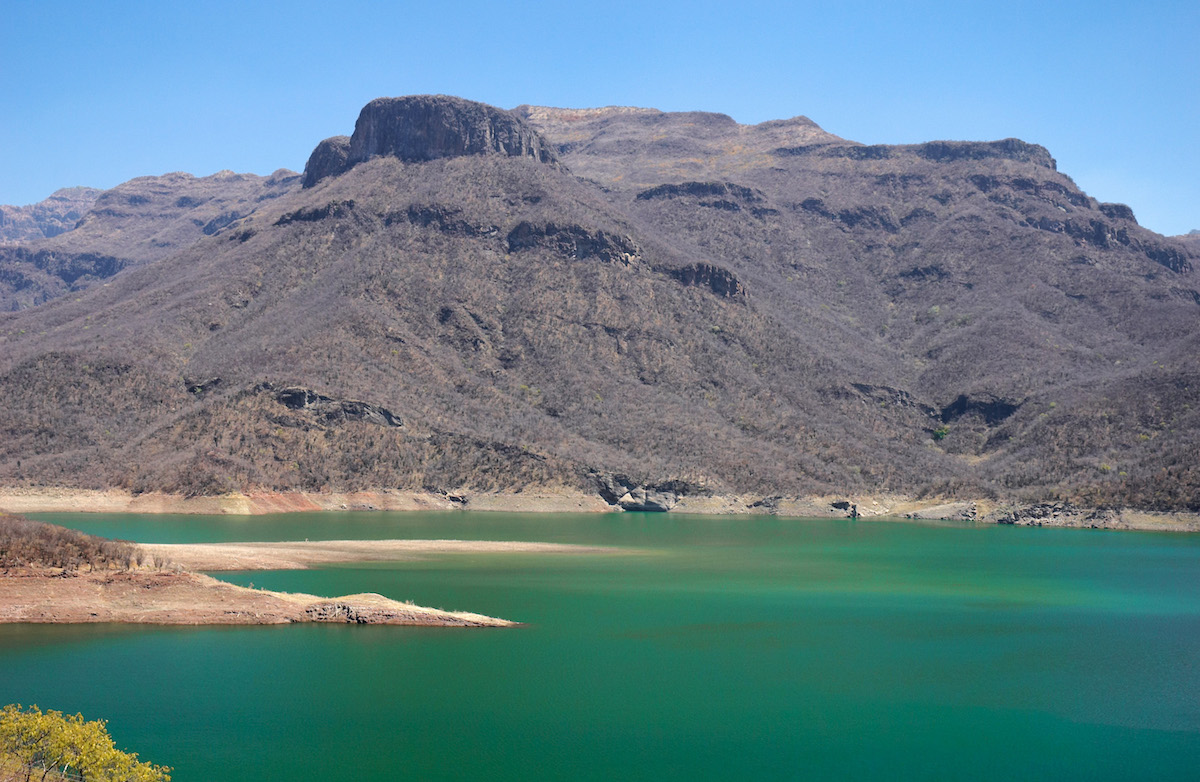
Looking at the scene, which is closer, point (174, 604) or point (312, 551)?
point (174, 604)

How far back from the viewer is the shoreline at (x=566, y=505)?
370 feet

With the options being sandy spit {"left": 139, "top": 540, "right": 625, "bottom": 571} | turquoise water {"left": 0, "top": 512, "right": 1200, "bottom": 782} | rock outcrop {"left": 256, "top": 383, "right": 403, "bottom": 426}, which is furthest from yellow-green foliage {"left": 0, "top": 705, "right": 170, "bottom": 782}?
rock outcrop {"left": 256, "top": 383, "right": 403, "bottom": 426}

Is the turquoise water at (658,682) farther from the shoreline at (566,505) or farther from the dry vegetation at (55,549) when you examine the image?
the shoreline at (566,505)

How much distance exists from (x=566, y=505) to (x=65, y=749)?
11095cm

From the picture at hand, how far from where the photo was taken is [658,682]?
38.3m

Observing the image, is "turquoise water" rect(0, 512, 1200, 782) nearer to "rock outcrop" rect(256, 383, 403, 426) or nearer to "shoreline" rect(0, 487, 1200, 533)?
"shoreline" rect(0, 487, 1200, 533)

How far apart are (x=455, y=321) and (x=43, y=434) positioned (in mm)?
63446

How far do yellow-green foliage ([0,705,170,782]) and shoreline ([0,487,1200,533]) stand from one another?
92419mm

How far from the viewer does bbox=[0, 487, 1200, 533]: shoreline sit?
370 feet

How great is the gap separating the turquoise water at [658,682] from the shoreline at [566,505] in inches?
2211

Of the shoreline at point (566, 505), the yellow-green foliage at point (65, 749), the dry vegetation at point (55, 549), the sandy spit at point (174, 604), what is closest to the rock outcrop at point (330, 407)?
the shoreline at point (566, 505)

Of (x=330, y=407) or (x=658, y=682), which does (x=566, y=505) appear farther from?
(x=658, y=682)

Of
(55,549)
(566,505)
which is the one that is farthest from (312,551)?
(566,505)

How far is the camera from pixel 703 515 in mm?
134625
